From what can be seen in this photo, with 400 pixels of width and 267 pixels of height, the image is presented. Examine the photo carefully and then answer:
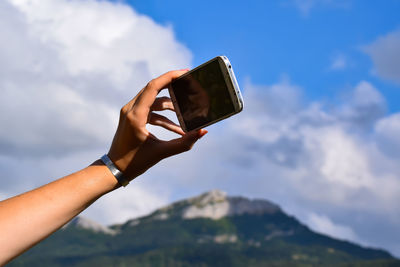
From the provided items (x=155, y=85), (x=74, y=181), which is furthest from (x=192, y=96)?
(x=74, y=181)

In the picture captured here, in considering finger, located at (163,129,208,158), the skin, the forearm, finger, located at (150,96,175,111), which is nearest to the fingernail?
finger, located at (163,129,208,158)

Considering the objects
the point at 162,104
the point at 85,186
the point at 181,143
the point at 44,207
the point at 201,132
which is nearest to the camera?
the point at 44,207

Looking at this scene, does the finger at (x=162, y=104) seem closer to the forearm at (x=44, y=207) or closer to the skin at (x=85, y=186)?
the skin at (x=85, y=186)

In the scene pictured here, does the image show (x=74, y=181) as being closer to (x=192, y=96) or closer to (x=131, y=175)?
(x=131, y=175)

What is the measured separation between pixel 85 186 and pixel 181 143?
2.83 feet

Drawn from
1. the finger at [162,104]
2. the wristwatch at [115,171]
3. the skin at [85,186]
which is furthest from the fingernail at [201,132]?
the wristwatch at [115,171]

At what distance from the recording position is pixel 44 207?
9.44ft

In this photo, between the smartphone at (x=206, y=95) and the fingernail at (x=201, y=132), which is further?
the smartphone at (x=206, y=95)

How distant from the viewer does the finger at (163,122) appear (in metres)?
3.97

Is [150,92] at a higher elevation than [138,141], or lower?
higher

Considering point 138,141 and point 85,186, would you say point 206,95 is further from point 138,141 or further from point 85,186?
point 85,186

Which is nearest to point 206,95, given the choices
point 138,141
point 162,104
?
point 162,104

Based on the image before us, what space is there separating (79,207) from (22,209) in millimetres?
321

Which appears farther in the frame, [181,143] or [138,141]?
[181,143]
